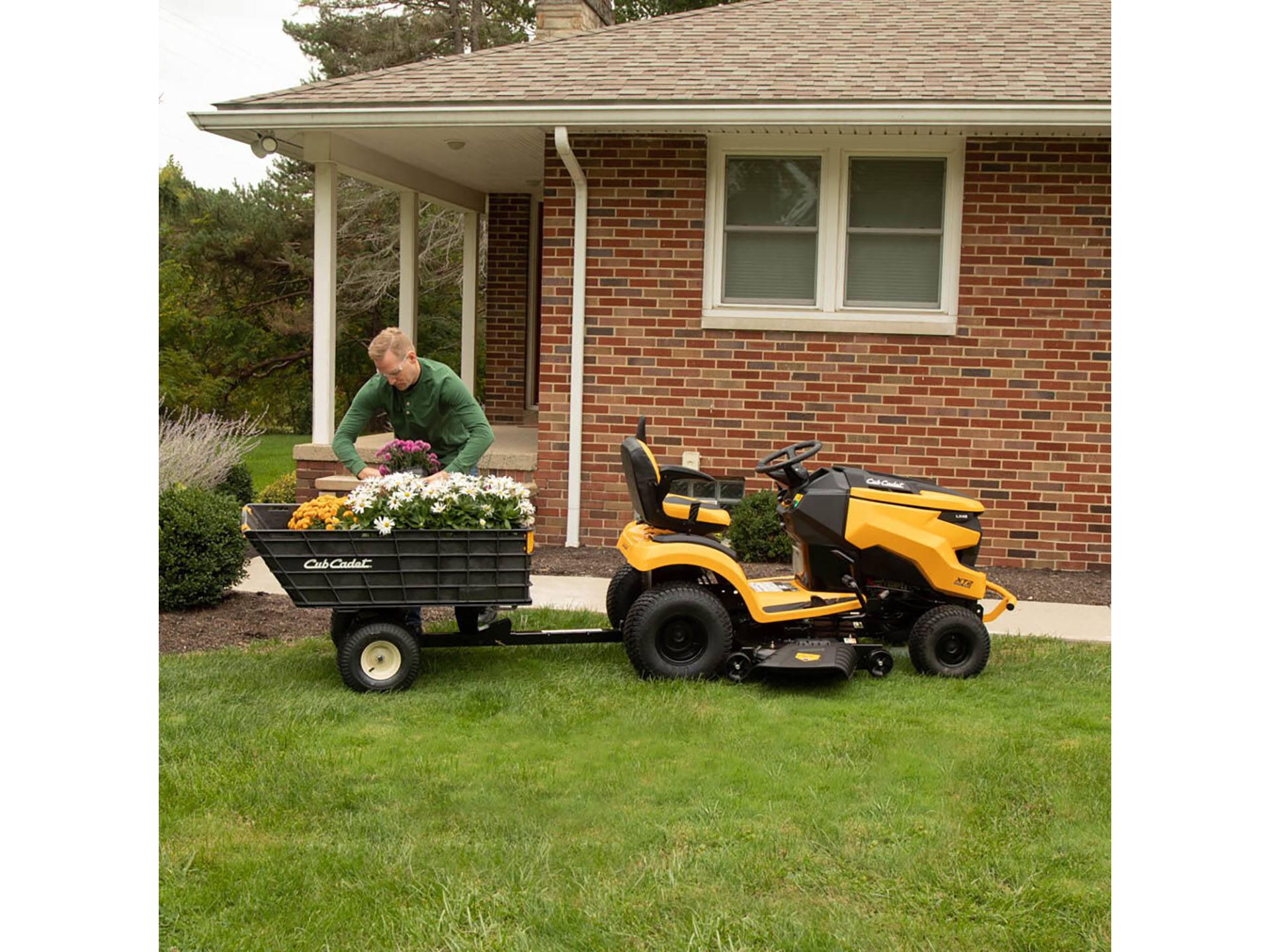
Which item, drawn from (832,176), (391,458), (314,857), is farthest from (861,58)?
(314,857)

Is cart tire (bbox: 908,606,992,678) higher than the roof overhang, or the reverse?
the roof overhang

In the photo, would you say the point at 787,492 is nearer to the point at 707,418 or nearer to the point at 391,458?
the point at 391,458

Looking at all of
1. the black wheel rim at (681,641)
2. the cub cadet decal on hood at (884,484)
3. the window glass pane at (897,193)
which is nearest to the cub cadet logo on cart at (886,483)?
the cub cadet decal on hood at (884,484)

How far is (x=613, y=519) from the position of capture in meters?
9.75

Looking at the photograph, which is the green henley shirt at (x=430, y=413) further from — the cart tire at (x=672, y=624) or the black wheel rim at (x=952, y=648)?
the black wheel rim at (x=952, y=648)

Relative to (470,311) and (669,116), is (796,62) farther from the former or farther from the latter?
(470,311)

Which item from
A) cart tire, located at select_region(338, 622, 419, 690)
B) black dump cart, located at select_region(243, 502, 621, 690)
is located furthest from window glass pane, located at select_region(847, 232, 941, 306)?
cart tire, located at select_region(338, 622, 419, 690)

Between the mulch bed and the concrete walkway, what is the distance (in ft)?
0.68

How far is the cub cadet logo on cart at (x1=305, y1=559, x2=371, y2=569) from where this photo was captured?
536cm

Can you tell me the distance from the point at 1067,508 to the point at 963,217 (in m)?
2.30

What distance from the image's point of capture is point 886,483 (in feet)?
18.9

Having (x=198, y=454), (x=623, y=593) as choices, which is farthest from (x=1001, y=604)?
(x=198, y=454)

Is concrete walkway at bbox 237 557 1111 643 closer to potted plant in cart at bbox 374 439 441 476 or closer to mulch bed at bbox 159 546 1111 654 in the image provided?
mulch bed at bbox 159 546 1111 654

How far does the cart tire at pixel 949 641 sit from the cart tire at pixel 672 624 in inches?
35.6
